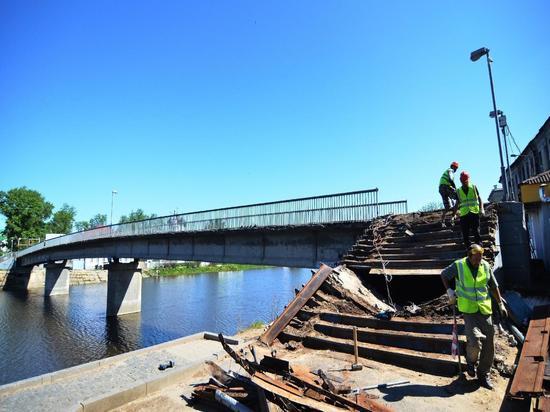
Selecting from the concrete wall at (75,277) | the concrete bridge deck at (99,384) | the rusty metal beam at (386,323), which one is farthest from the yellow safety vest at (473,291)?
the concrete wall at (75,277)

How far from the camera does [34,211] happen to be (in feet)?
247

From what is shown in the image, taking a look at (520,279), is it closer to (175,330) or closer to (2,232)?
(175,330)

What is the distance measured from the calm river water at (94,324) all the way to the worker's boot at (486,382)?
9.57 meters

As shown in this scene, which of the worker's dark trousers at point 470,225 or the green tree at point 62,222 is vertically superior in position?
the green tree at point 62,222

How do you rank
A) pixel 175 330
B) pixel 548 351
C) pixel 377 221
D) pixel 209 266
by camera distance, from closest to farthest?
pixel 548 351, pixel 377 221, pixel 175 330, pixel 209 266

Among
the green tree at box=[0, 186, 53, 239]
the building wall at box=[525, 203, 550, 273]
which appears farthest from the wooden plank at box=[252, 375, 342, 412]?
the green tree at box=[0, 186, 53, 239]

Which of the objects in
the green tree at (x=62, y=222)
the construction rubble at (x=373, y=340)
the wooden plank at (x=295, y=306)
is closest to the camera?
the construction rubble at (x=373, y=340)

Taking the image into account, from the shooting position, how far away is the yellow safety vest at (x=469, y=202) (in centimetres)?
864

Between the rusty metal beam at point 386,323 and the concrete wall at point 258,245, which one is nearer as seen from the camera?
the rusty metal beam at point 386,323

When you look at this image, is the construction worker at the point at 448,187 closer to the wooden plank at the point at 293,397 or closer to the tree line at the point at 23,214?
the wooden plank at the point at 293,397

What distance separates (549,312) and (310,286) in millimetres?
4850

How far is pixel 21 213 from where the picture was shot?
74312 mm

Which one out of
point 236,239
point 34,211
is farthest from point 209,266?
point 236,239

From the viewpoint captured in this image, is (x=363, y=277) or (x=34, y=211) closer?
(x=363, y=277)
